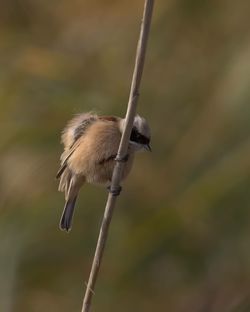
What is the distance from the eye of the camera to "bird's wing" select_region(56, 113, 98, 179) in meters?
2.44

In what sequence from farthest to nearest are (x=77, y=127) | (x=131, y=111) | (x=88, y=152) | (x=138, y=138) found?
(x=77, y=127)
(x=88, y=152)
(x=138, y=138)
(x=131, y=111)

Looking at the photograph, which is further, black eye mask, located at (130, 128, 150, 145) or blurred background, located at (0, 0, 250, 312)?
blurred background, located at (0, 0, 250, 312)

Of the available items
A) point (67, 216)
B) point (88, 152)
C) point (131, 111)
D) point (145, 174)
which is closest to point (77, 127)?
point (88, 152)

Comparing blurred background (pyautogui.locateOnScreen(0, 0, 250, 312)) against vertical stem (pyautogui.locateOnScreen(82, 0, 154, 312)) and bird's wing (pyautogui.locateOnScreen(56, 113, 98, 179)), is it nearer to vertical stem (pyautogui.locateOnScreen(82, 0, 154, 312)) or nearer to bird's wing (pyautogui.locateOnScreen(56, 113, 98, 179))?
bird's wing (pyautogui.locateOnScreen(56, 113, 98, 179))

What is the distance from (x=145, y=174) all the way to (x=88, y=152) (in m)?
0.53

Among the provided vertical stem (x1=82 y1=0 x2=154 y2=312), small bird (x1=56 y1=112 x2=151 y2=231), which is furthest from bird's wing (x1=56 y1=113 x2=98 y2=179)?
vertical stem (x1=82 y1=0 x2=154 y2=312)

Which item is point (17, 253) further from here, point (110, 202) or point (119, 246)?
point (110, 202)

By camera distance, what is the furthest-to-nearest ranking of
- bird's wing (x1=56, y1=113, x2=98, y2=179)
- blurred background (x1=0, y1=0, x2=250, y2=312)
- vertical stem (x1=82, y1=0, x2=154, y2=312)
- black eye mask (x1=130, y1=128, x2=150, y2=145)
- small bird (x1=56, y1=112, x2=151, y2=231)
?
blurred background (x1=0, y1=0, x2=250, y2=312) < bird's wing (x1=56, y1=113, x2=98, y2=179) < small bird (x1=56, y1=112, x2=151, y2=231) < black eye mask (x1=130, y1=128, x2=150, y2=145) < vertical stem (x1=82, y1=0, x2=154, y2=312)

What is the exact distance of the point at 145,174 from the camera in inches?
112

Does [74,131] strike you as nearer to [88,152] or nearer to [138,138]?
[88,152]

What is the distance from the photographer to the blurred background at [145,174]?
8.82 ft

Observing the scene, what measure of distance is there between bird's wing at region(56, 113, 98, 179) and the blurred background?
0.24 meters

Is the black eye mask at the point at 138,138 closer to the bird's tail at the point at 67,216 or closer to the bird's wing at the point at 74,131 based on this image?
the bird's wing at the point at 74,131

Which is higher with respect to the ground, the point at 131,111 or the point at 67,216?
the point at 131,111
